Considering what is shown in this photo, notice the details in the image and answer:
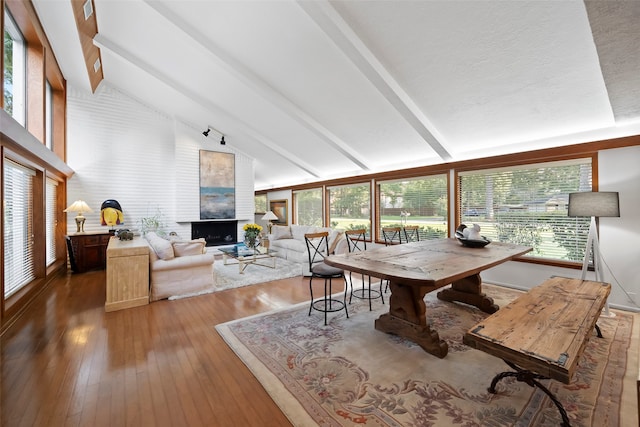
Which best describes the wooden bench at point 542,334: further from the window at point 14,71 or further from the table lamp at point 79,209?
the table lamp at point 79,209

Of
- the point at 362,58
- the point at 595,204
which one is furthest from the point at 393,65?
the point at 595,204

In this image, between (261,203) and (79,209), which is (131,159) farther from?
(261,203)

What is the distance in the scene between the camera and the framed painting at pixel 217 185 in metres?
7.22

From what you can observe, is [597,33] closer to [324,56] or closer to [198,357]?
[324,56]

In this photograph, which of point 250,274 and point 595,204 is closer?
point 595,204

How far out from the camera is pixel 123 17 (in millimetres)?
3803

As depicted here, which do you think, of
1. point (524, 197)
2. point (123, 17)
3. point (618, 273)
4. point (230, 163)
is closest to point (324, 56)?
point (123, 17)

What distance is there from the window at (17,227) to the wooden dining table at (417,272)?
3.83m

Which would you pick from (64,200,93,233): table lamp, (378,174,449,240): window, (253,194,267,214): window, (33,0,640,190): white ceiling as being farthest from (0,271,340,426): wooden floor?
(253,194,267,214): window

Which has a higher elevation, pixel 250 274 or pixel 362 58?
pixel 362 58

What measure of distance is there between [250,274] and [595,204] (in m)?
4.92

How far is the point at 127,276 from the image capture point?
3299 millimetres

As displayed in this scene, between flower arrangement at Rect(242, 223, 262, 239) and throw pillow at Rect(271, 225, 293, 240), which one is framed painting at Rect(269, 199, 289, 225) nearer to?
throw pillow at Rect(271, 225, 293, 240)

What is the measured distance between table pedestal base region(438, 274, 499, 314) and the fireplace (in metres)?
5.97
